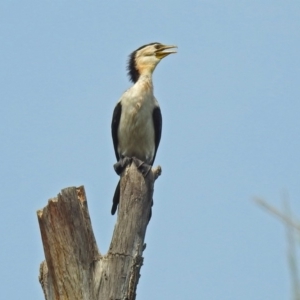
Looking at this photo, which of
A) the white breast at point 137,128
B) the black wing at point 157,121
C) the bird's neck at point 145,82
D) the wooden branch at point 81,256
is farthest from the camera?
the bird's neck at point 145,82

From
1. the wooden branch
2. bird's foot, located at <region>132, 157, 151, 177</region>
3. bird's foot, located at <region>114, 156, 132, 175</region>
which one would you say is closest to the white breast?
bird's foot, located at <region>114, 156, 132, 175</region>

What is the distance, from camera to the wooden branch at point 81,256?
4.89 meters

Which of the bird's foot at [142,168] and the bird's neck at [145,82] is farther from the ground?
the bird's neck at [145,82]

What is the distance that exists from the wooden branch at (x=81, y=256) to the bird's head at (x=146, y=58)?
368 centimetres

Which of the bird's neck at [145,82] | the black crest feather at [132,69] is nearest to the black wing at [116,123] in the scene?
the bird's neck at [145,82]

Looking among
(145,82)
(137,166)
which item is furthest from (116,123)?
(137,166)

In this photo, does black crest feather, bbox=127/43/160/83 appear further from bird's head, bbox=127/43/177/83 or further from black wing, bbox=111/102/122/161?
black wing, bbox=111/102/122/161

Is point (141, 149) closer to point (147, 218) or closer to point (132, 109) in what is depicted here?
point (132, 109)

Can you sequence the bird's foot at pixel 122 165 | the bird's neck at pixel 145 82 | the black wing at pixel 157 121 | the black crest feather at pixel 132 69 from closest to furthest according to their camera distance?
1. the bird's foot at pixel 122 165
2. the black wing at pixel 157 121
3. the bird's neck at pixel 145 82
4. the black crest feather at pixel 132 69

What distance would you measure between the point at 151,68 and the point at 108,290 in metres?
4.34

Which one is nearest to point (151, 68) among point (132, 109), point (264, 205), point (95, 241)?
point (132, 109)

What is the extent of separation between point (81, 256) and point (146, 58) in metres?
4.28

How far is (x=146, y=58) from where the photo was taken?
8719mm

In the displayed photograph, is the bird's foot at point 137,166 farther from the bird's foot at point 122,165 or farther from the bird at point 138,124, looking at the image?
the bird at point 138,124
